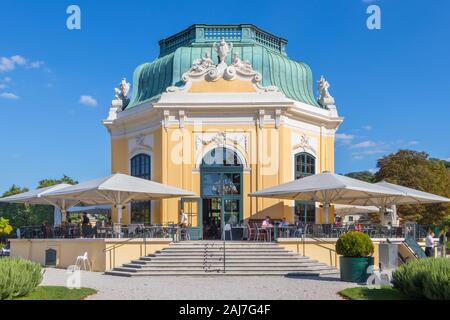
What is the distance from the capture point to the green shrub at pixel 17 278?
1101 cm

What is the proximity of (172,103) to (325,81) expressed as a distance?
8.41 meters

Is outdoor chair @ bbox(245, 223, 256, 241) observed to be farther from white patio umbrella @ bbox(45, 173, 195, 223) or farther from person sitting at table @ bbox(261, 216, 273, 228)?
white patio umbrella @ bbox(45, 173, 195, 223)

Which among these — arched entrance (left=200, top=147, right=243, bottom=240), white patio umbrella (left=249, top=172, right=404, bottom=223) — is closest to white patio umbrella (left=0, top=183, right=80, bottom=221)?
arched entrance (left=200, top=147, right=243, bottom=240)

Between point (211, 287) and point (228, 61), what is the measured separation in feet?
47.4

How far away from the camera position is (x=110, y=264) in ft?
64.0

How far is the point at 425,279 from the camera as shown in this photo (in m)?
10.8

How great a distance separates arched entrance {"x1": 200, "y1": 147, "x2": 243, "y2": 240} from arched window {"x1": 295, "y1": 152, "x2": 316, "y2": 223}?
9.02ft

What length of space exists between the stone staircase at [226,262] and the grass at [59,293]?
4466 millimetres

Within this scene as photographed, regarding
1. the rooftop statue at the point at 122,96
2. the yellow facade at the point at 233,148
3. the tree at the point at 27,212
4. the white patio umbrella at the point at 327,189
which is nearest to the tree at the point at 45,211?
the tree at the point at 27,212

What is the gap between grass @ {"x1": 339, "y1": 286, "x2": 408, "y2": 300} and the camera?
12.0m

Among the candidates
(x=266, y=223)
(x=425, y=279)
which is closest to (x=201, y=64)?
(x=266, y=223)

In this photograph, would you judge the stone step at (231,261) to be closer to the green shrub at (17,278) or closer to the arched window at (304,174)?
the green shrub at (17,278)

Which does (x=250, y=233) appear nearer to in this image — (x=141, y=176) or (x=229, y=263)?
(x=229, y=263)
